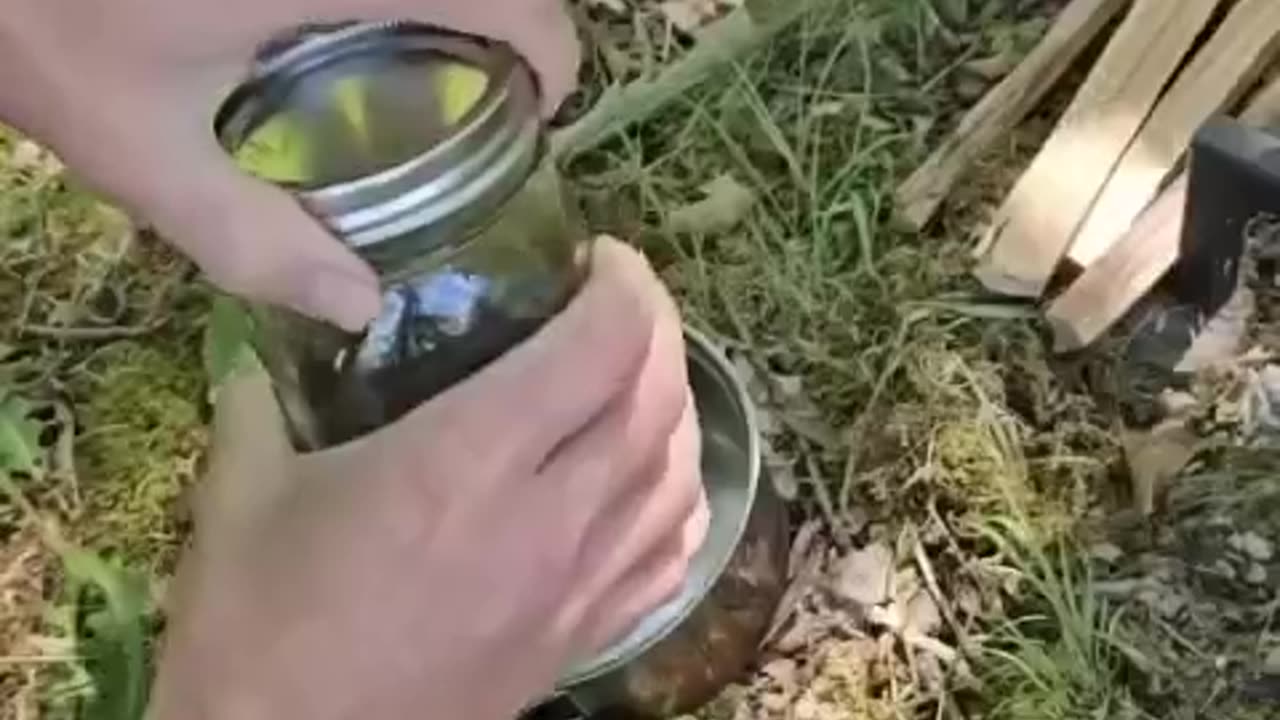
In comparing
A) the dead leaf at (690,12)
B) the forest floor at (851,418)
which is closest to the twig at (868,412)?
the forest floor at (851,418)

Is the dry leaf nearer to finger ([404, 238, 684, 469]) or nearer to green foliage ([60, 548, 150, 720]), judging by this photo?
green foliage ([60, 548, 150, 720])

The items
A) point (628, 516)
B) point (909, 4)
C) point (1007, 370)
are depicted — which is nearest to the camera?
point (628, 516)

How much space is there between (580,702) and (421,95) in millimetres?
383

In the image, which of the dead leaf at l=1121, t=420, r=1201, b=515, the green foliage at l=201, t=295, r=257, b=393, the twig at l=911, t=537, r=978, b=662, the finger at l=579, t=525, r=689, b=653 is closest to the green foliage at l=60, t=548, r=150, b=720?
the green foliage at l=201, t=295, r=257, b=393

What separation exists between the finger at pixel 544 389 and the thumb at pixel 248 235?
0.09 meters

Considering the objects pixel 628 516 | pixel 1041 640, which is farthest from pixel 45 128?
pixel 1041 640

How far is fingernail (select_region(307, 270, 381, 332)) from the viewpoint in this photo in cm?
82

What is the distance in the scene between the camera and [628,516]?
3.29ft

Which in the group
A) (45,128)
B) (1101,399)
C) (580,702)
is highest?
(45,128)

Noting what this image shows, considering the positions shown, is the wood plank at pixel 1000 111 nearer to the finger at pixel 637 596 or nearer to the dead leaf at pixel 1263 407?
the dead leaf at pixel 1263 407

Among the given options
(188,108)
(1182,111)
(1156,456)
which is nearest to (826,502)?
(1156,456)

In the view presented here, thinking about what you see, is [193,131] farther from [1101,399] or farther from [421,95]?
[1101,399]

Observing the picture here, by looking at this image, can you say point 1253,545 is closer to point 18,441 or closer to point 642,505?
point 642,505

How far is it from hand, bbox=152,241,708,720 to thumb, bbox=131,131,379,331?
0.34 ft
